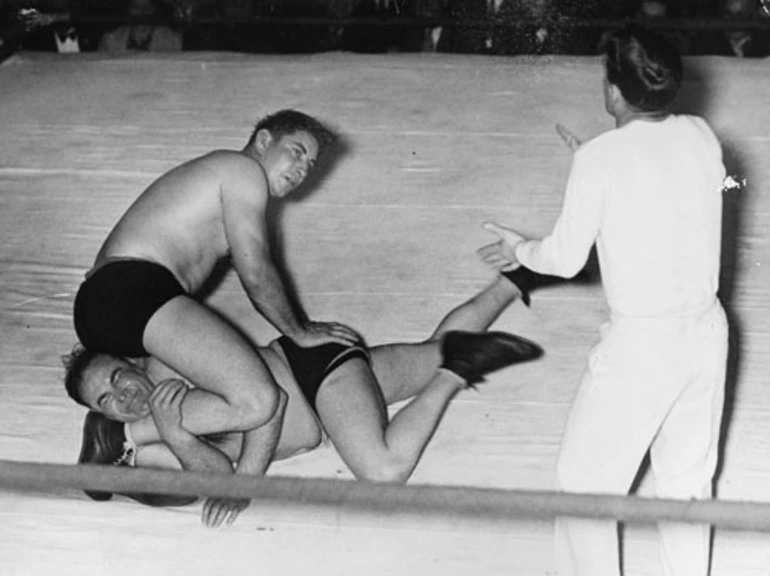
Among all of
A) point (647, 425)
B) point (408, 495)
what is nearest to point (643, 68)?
point (647, 425)

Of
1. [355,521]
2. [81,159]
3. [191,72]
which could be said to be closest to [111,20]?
[191,72]

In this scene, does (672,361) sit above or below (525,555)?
above

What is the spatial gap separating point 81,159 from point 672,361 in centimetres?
120

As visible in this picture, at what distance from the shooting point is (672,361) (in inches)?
50.6

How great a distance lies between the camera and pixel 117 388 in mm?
1595

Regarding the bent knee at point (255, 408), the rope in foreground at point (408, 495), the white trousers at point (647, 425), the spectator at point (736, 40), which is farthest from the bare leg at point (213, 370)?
the spectator at point (736, 40)

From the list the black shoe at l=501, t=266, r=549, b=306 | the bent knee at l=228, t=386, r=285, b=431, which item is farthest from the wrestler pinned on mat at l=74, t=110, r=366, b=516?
the black shoe at l=501, t=266, r=549, b=306

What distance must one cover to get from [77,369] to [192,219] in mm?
206

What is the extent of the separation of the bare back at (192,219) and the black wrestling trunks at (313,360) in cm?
13

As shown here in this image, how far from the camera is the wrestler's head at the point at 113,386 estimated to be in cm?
159

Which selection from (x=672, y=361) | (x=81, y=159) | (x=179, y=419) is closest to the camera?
(x=672, y=361)

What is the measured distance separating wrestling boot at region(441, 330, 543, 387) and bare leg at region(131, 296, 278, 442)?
0.24 meters

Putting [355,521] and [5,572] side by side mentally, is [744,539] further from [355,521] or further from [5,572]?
[5,572]

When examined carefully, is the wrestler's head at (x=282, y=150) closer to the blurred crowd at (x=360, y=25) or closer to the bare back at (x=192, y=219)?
the bare back at (x=192, y=219)
